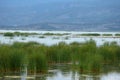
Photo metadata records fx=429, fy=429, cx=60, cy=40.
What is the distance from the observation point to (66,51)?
2616 cm

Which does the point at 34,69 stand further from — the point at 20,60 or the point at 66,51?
the point at 66,51

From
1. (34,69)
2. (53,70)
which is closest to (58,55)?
(53,70)

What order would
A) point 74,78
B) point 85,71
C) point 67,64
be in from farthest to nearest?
point 67,64
point 85,71
point 74,78

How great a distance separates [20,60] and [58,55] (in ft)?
16.9

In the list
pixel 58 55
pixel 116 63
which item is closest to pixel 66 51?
pixel 58 55

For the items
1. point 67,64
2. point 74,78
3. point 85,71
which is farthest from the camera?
point 67,64

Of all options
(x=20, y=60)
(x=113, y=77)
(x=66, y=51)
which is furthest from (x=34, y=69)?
(x=66, y=51)

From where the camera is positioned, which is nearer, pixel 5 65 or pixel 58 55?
pixel 5 65

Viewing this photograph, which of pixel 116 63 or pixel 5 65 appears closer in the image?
pixel 5 65

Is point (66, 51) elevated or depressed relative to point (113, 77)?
elevated

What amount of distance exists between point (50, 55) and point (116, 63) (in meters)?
4.06

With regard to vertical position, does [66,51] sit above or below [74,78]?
above

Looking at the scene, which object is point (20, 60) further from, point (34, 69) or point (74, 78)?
point (74, 78)

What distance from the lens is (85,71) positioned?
21.5m
